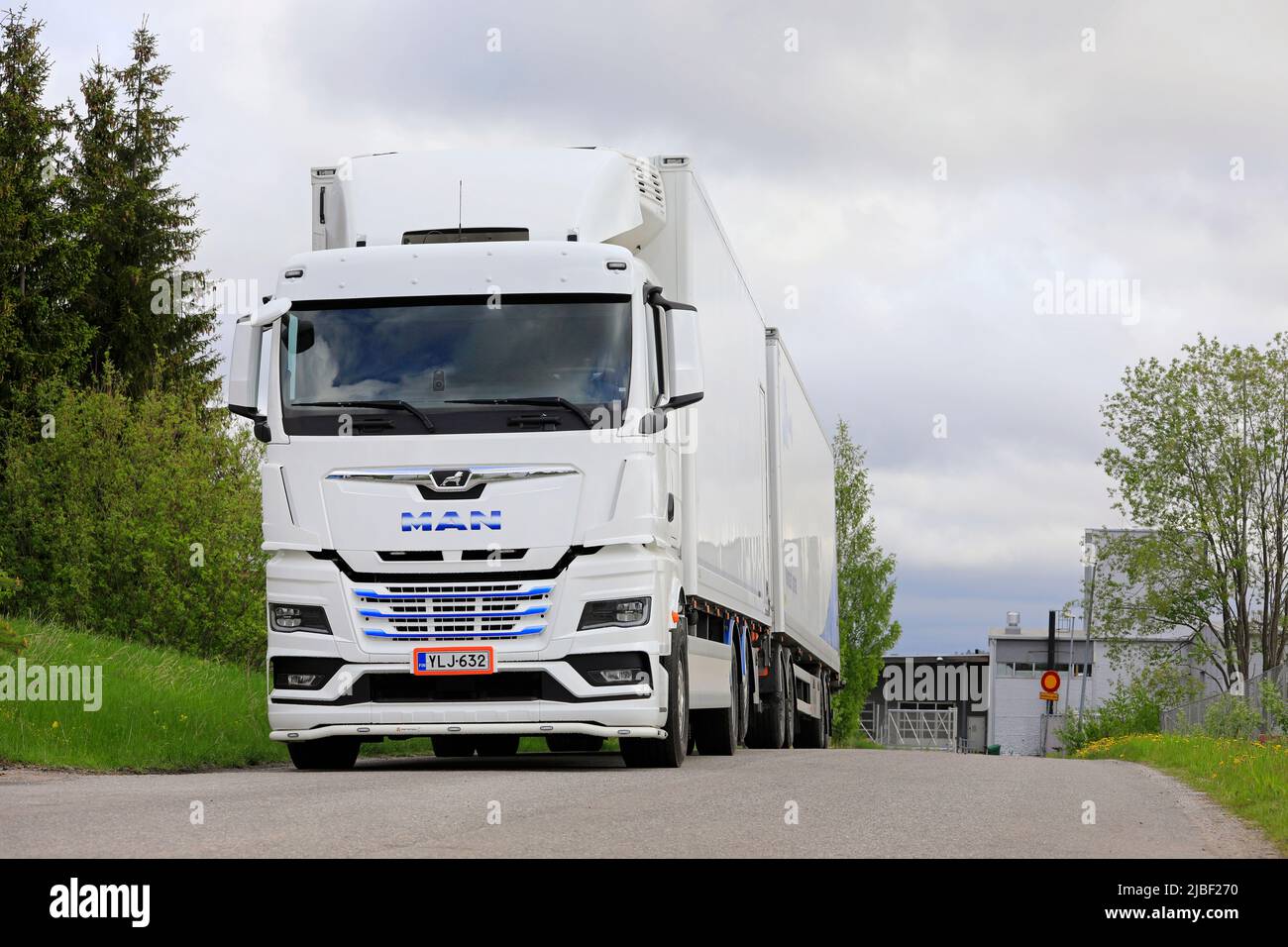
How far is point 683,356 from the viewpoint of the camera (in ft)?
39.5

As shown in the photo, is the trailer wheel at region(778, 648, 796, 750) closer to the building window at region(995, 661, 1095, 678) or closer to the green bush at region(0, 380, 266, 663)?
the green bush at region(0, 380, 266, 663)

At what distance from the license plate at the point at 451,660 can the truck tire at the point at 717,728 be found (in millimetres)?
4813

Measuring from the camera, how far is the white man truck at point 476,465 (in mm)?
11578

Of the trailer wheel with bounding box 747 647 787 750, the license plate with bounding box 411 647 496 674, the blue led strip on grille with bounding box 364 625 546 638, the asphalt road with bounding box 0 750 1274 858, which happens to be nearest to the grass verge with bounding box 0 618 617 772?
the asphalt road with bounding box 0 750 1274 858

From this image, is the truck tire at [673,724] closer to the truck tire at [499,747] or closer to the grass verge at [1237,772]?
the grass verge at [1237,772]

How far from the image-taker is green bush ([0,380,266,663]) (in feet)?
92.5

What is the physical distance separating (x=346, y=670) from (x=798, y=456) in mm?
12357

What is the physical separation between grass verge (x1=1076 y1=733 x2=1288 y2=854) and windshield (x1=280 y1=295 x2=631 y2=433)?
5001 millimetres

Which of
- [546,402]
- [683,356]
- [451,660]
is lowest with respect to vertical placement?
[451,660]

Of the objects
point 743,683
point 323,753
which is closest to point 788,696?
point 743,683

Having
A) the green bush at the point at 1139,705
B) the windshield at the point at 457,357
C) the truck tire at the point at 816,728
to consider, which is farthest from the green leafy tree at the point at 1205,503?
the windshield at the point at 457,357

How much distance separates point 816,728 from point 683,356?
15.9m

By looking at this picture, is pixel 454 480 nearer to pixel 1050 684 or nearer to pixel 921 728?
pixel 1050 684
